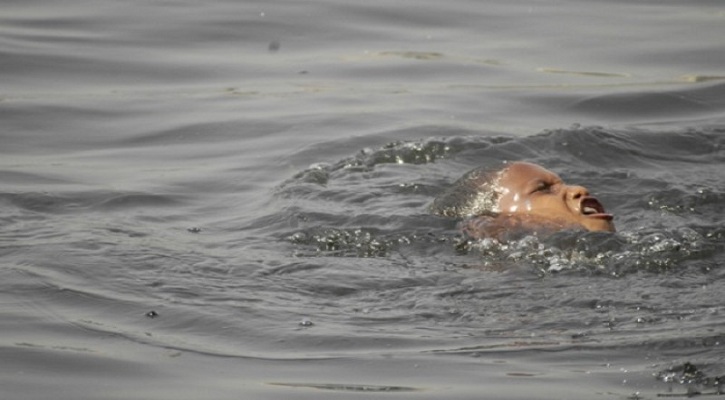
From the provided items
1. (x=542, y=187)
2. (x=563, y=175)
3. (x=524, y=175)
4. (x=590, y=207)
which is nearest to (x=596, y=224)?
(x=590, y=207)

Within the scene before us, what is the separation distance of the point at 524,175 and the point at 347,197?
122 centimetres

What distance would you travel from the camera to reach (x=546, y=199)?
7.82m

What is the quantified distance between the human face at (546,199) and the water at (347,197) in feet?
0.71

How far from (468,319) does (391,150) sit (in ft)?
11.0

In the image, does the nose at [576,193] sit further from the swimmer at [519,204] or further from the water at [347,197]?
the water at [347,197]

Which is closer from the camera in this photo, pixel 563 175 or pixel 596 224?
pixel 596 224

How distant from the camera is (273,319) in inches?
250

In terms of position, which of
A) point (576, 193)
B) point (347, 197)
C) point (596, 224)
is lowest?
point (347, 197)

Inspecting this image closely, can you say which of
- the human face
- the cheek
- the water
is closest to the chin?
the human face

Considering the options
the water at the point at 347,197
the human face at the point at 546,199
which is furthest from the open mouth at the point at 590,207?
the water at the point at 347,197

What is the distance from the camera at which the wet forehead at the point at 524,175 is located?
797 cm

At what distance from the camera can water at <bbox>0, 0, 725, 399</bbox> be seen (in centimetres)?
580

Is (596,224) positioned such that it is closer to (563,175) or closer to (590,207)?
(590,207)

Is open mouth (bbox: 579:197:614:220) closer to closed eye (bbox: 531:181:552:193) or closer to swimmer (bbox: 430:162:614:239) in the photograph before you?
swimmer (bbox: 430:162:614:239)
